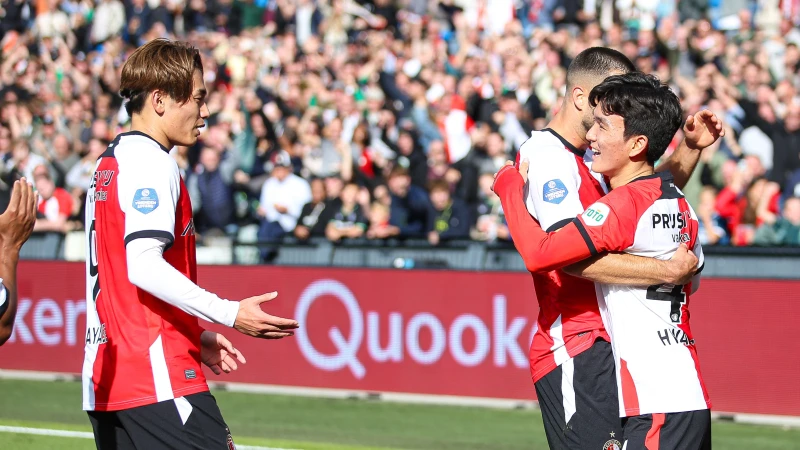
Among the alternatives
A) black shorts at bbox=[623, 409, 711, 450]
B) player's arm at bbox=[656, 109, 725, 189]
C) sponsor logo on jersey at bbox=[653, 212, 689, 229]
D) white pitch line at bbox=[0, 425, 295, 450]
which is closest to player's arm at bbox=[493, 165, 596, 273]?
sponsor logo on jersey at bbox=[653, 212, 689, 229]

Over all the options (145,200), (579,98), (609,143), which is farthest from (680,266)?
(145,200)

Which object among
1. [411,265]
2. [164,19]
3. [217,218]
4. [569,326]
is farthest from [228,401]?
[164,19]

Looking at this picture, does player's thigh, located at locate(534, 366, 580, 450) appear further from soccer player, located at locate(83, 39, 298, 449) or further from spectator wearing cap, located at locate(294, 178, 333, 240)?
spectator wearing cap, located at locate(294, 178, 333, 240)

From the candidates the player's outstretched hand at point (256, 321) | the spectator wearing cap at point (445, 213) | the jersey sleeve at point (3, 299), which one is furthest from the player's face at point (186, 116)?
the spectator wearing cap at point (445, 213)

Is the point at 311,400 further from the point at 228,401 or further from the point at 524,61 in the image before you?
the point at 524,61

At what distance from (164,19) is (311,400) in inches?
421

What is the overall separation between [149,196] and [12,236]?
0.50m

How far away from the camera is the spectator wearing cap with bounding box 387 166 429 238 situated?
42.4 feet

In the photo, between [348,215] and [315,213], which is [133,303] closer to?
[348,215]

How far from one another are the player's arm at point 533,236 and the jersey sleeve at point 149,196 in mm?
1299

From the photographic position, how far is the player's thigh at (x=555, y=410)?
472 centimetres

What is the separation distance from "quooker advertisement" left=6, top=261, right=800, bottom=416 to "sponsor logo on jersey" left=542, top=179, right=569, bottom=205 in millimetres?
6345

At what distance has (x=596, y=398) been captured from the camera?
466cm

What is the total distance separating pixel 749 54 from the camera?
560 inches
